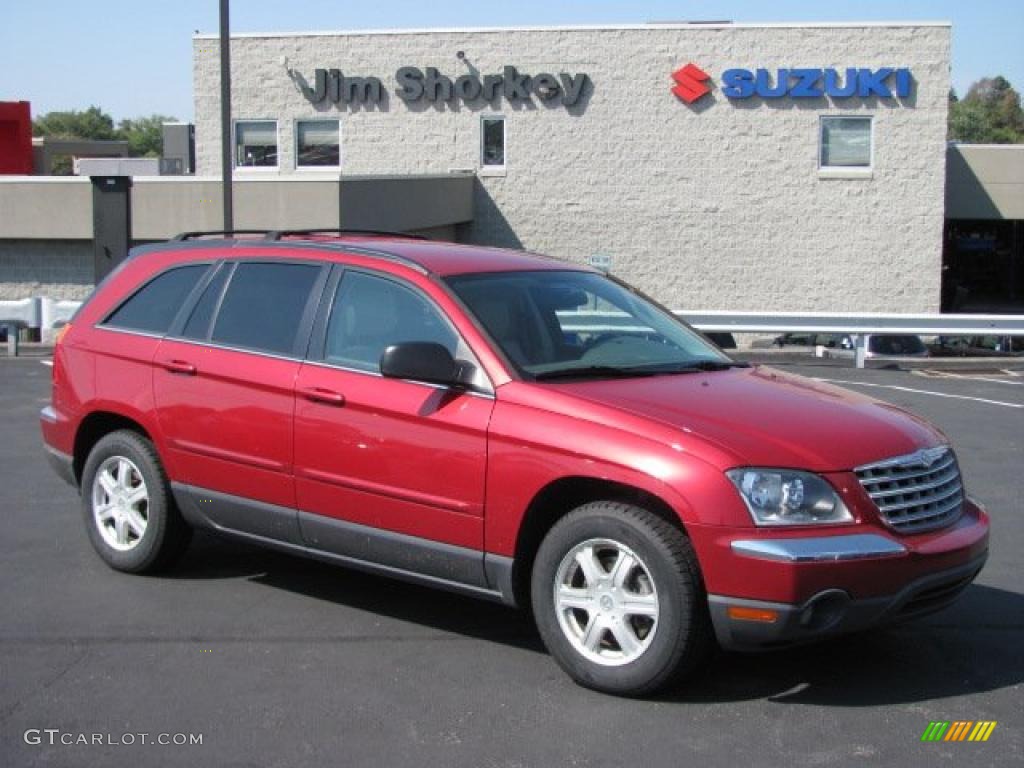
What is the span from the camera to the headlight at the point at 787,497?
4.70 m

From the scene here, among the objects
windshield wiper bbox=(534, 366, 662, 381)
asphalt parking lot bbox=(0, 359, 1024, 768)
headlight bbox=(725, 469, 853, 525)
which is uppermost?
windshield wiper bbox=(534, 366, 662, 381)

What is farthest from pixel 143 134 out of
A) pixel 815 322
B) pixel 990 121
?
pixel 815 322

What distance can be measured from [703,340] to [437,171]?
24829mm

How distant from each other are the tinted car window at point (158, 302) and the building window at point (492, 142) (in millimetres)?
24159

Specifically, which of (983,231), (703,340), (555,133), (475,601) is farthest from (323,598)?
(983,231)

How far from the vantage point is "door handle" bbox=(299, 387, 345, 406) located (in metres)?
5.68

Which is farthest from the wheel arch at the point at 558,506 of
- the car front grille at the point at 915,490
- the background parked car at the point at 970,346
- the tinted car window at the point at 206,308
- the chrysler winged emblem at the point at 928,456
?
the background parked car at the point at 970,346

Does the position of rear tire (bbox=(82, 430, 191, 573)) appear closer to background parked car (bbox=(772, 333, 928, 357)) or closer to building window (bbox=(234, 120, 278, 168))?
background parked car (bbox=(772, 333, 928, 357))

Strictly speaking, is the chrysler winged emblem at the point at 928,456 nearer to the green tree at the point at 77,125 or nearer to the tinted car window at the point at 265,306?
the tinted car window at the point at 265,306

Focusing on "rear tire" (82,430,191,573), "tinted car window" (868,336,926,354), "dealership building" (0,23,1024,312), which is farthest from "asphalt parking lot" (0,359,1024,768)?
"dealership building" (0,23,1024,312)

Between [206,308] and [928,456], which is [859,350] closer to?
[206,308]

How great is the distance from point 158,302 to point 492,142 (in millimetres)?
24396

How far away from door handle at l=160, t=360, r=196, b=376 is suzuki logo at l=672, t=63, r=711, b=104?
24.6 metres

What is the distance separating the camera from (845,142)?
29703mm
